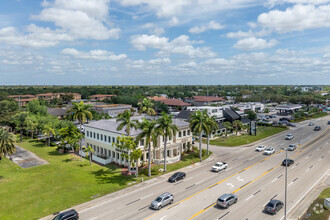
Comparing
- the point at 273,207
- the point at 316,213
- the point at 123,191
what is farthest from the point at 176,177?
the point at 316,213

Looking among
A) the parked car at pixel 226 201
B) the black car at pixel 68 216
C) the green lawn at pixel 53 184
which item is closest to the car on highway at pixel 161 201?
the parked car at pixel 226 201

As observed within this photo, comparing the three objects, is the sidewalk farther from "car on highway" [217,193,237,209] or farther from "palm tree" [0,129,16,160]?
"palm tree" [0,129,16,160]

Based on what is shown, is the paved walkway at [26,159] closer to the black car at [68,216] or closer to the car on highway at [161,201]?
the black car at [68,216]

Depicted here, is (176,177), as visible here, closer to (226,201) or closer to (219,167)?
(219,167)

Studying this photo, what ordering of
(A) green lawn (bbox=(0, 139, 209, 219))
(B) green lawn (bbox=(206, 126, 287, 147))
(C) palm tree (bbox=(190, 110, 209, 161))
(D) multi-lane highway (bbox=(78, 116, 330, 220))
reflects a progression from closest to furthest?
(D) multi-lane highway (bbox=(78, 116, 330, 220)), (A) green lawn (bbox=(0, 139, 209, 219)), (C) palm tree (bbox=(190, 110, 209, 161)), (B) green lawn (bbox=(206, 126, 287, 147))

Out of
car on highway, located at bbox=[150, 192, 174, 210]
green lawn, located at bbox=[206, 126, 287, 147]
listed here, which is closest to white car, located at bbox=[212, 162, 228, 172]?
car on highway, located at bbox=[150, 192, 174, 210]

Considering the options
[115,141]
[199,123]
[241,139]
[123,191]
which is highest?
[199,123]
